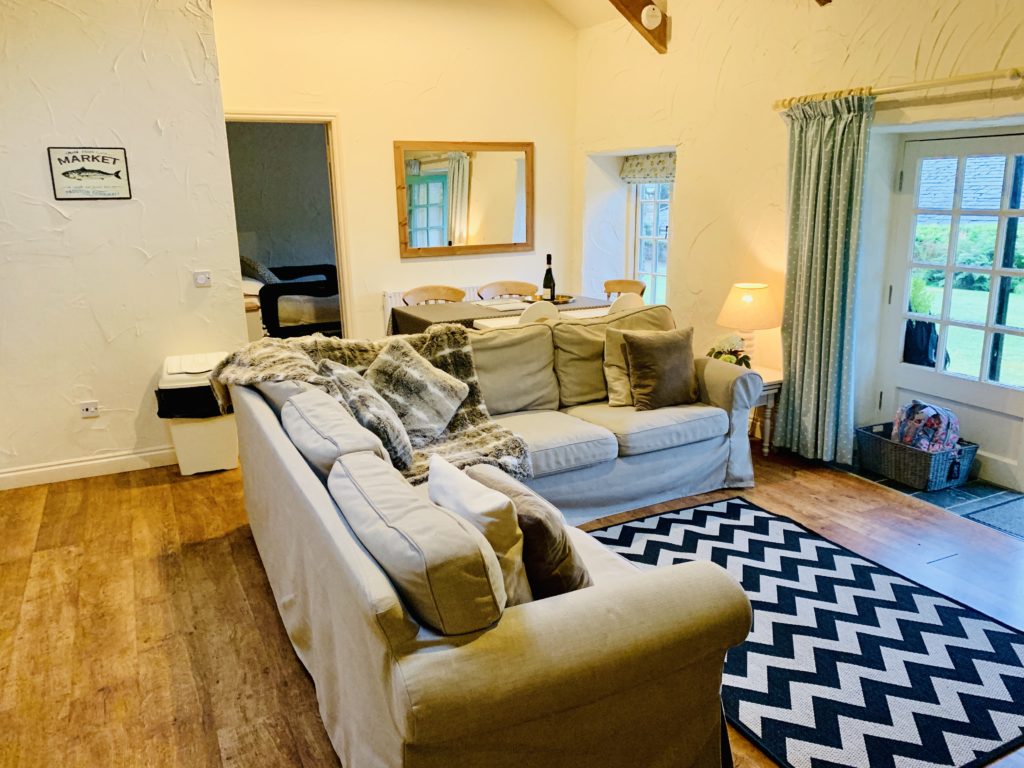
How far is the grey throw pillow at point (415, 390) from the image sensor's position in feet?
10.5

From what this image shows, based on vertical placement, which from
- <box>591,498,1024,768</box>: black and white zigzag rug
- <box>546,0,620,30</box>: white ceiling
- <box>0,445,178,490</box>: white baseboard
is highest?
<box>546,0,620,30</box>: white ceiling

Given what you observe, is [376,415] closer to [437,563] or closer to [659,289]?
[437,563]

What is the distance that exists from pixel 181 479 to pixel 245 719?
7.42 ft

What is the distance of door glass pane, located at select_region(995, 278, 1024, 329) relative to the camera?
361cm

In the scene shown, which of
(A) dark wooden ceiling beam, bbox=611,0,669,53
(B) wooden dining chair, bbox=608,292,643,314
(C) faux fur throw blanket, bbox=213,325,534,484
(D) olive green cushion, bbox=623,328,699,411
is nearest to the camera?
(C) faux fur throw blanket, bbox=213,325,534,484

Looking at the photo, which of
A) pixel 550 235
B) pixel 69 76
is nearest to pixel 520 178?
pixel 550 235

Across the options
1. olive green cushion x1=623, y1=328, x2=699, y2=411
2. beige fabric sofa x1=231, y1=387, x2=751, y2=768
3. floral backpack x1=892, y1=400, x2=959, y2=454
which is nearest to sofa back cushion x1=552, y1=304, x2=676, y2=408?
olive green cushion x1=623, y1=328, x2=699, y2=411

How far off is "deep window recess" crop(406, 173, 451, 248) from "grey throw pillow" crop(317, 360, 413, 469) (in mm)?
3172

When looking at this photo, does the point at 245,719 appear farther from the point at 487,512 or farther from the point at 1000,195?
the point at 1000,195

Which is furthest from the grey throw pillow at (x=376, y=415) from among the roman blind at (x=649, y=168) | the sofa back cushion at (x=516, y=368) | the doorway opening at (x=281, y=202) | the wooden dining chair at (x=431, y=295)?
the doorway opening at (x=281, y=202)

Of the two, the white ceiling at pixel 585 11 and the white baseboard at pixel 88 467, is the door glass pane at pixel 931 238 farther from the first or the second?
the white baseboard at pixel 88 467

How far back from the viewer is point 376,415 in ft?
9.16

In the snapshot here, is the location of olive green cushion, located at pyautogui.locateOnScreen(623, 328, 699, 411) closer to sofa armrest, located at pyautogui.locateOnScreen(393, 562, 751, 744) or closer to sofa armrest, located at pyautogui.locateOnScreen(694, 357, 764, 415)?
sofa armrest, located at pyautogui.locateOnScreen(694, 357, 764, 415)

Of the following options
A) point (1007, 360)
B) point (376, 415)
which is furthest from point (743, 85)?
point (376, 415)
